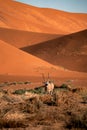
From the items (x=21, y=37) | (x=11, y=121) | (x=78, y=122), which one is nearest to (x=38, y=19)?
(x=21, y=37)

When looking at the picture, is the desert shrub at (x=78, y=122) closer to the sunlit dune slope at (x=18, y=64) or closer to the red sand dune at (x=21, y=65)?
the red sand dune at (x=21, y=65)

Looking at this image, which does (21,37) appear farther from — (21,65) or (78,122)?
(78,122)

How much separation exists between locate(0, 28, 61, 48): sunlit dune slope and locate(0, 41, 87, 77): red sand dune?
26.9 metres

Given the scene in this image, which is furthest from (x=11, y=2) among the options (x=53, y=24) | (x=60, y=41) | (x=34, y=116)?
(x=34, y=116)

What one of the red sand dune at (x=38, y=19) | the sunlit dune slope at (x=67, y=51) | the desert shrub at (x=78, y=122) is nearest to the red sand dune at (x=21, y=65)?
the sunlit dune slope at (x=67, y=51)

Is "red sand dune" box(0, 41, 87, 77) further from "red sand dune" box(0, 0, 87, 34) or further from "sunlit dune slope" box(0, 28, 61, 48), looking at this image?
"red sand dune" box(0, 0, 87, 34)

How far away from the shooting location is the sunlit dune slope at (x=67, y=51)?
5616cm

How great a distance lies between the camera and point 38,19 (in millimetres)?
127875

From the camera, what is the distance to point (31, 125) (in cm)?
1021

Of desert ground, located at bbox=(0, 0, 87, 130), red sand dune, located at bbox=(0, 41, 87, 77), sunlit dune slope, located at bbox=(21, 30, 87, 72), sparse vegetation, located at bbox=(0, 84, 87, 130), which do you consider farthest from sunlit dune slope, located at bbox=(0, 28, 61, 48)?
sparse vegetation, located at bbox=(0, 84, 87, 130)

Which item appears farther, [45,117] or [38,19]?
[38,19]

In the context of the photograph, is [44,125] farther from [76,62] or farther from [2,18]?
[2,18]

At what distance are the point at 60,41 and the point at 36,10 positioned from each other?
73.9 m

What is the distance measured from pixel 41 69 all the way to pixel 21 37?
37.8m
